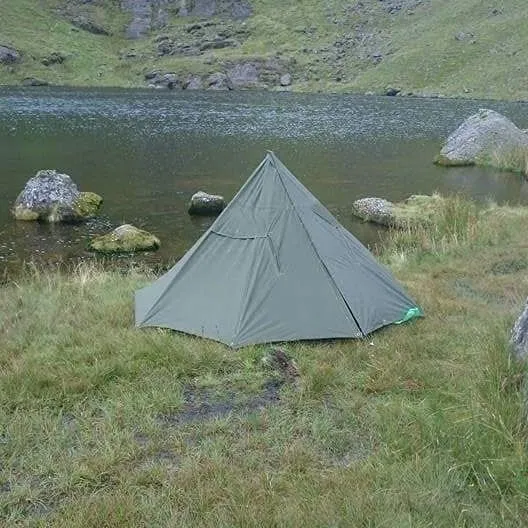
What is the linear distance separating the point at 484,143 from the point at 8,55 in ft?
279

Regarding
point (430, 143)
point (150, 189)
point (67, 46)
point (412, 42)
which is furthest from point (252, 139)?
point (67, 46)

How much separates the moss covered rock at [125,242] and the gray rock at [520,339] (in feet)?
42.4

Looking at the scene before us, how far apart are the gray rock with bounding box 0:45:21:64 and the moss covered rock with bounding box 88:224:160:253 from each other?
9100 cm

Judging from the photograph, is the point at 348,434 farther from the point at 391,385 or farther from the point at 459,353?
the point at 459,353

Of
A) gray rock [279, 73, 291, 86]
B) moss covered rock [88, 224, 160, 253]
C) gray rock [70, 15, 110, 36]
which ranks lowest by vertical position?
moss covered rock [88, 224, 160, 253]

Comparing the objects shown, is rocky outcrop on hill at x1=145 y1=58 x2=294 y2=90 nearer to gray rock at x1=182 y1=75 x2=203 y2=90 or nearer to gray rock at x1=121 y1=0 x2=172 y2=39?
gray rock at x1=182 y1=75 x2=203 y2=90

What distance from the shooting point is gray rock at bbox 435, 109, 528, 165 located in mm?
35000

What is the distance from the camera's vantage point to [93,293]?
10891 mm

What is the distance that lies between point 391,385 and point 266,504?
256 cm

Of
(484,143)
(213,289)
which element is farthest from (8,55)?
(213,289)

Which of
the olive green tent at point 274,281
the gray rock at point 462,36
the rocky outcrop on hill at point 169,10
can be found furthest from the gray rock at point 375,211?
the rocky outcrop on hill at point 169,10

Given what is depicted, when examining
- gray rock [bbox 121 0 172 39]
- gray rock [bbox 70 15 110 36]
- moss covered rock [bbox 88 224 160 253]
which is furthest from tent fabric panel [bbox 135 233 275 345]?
gray rock [bbox 121 0 172 39]

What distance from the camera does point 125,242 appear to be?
17.4 m

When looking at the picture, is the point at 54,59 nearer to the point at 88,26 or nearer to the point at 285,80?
the point at 88,26
